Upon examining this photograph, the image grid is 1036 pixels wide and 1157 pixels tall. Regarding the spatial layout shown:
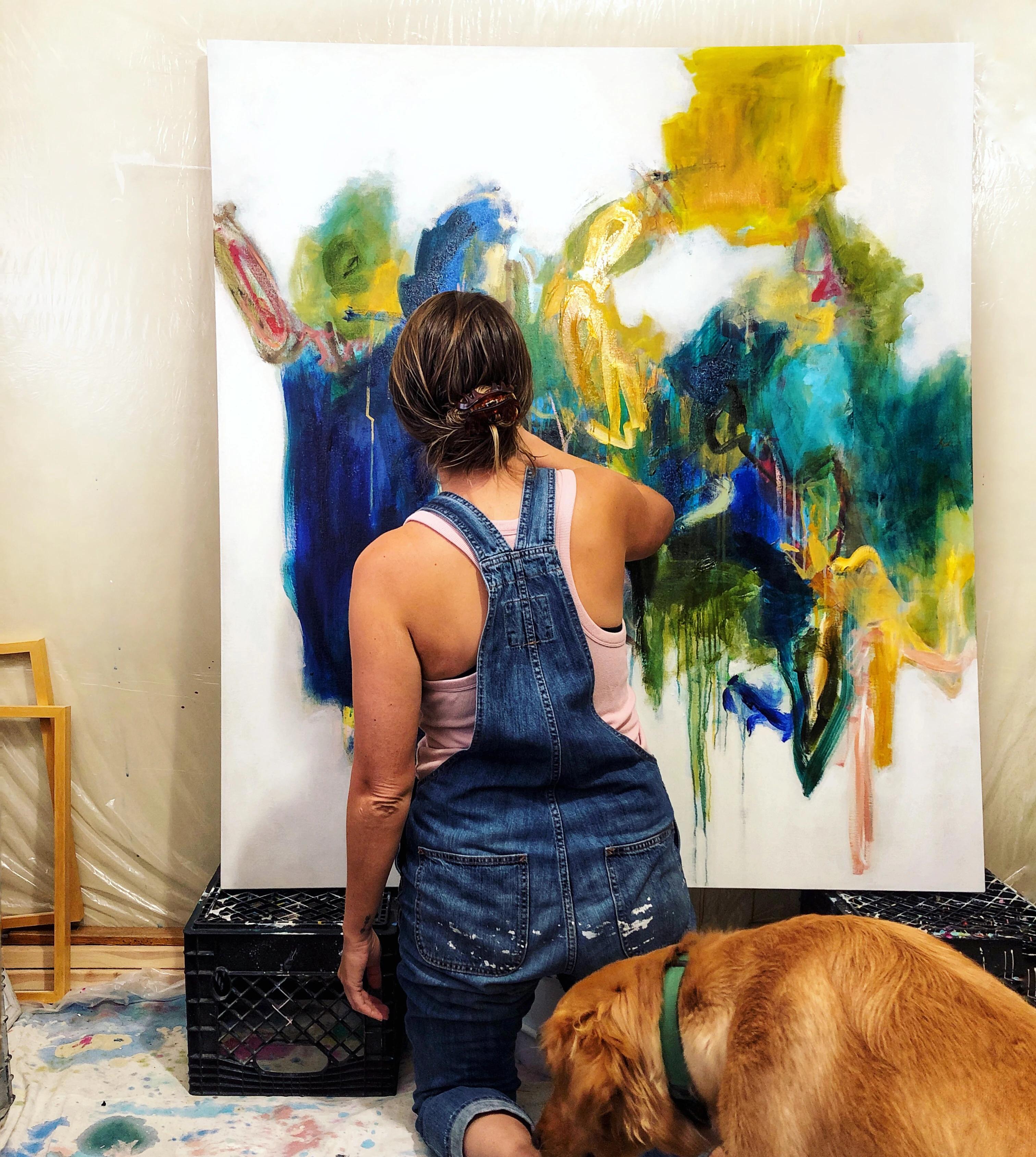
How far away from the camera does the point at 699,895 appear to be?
2.23 m

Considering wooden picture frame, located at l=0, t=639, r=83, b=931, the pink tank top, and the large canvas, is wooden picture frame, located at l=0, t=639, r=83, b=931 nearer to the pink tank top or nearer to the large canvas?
the large canvas

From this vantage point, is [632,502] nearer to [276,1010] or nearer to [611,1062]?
[611,1062]

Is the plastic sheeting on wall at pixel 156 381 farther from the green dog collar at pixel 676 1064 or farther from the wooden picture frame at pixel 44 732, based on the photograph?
the green dog collar at pixel 676 1064

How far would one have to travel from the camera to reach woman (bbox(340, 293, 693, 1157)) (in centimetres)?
137

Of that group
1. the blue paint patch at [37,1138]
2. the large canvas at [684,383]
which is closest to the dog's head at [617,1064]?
the large canvas at [684,383]

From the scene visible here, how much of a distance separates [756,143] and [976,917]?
1640 millimetres

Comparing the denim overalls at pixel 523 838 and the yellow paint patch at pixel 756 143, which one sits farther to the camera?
the yellow paint patch at pixel 756 143

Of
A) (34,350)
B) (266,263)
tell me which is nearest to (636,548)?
(266,263)

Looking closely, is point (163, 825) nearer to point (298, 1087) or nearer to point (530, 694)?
point (298, 1087)

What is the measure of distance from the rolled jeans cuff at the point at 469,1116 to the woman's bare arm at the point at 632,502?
0.90 meters

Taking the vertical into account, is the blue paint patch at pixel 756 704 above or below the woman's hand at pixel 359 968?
above

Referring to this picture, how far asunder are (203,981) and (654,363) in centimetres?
152

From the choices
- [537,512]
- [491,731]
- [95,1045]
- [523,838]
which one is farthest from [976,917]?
[95,1045]

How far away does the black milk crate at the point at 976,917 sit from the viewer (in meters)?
1.80
